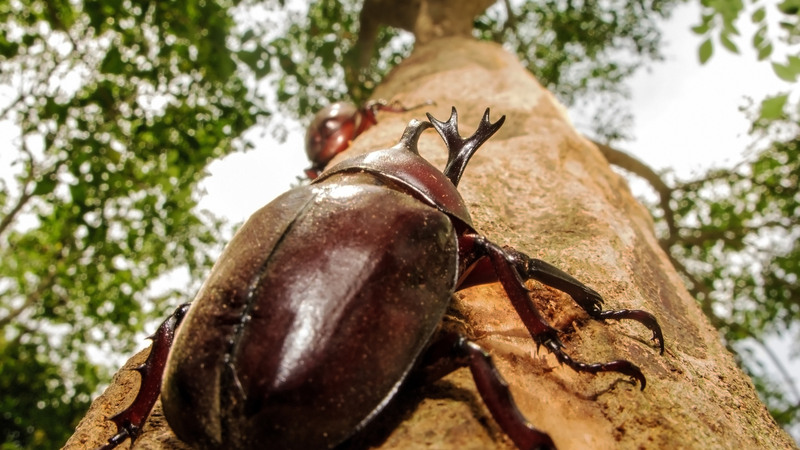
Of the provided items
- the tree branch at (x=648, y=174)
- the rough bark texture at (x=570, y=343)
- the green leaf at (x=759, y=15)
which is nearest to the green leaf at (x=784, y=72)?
the green leaf at (x=759, y=15)

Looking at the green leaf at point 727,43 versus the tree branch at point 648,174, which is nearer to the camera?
the green leaf at point 727,43

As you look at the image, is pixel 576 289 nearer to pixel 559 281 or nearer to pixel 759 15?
pixel 559 281

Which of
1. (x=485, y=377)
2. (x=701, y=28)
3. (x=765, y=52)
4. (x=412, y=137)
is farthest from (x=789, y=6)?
(x=485, y=377)

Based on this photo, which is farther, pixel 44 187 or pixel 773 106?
pixel 44 187

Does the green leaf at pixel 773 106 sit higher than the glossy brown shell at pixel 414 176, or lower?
higher

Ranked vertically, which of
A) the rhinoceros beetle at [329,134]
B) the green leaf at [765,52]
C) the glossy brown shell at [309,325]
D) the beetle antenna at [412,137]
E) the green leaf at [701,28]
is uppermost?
the rhinoceros beetle at [329,134]

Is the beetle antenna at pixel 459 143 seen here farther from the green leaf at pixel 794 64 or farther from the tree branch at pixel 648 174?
the tree branch at pixel 648 174

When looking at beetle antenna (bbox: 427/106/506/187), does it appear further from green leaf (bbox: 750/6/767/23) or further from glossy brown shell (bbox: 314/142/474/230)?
green leaf (bbox: 750/6/767/23)

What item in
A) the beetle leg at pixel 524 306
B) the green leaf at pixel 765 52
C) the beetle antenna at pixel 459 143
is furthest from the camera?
the green leaf at pixel 765 52
